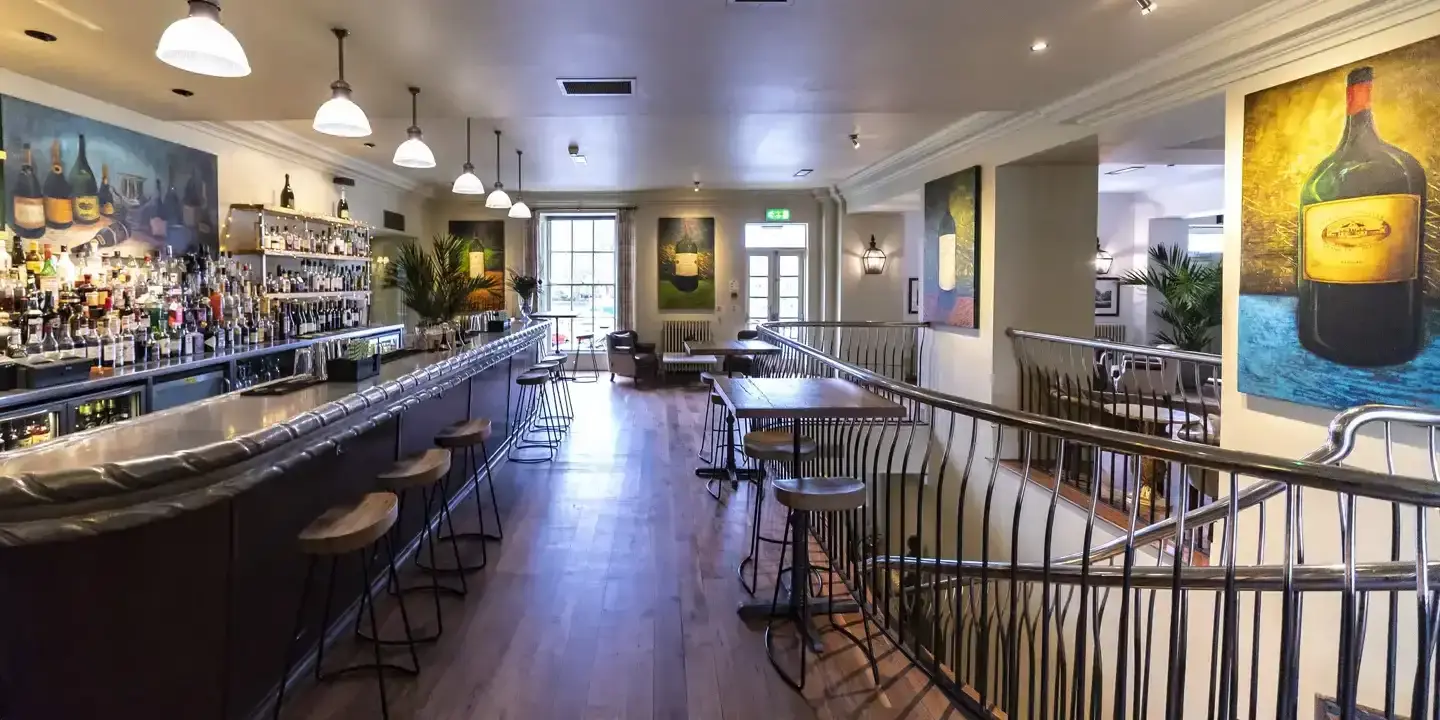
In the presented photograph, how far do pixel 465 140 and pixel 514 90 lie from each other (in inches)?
124

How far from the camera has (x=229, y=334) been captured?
616cm

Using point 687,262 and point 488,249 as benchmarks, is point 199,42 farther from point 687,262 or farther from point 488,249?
point 488,249

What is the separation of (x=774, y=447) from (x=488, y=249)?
31.5 feet

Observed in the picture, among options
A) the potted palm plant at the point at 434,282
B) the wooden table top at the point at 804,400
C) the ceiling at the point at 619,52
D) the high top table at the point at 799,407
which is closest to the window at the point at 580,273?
the potted palm plant at the point at 434,282

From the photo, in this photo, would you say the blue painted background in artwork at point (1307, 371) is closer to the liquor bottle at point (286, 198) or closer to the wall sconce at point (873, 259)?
the wall sconce at point (873, 259)

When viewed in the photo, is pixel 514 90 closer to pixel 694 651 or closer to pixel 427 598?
pixel 427 598

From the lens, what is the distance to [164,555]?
6.82 ft

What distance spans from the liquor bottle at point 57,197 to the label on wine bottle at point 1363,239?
759 centimetres

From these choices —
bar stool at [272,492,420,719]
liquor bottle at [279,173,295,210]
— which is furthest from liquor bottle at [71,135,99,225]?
bar stool at [272,492,420,719]

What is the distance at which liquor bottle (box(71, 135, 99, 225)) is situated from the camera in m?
5.07

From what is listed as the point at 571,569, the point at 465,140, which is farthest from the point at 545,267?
the point at 571,569

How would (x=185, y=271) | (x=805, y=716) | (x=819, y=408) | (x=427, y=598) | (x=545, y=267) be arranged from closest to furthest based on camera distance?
1. (x=805, y=716)
2. (x=819, y=408)
3. (x=427, y=598)
4. (x=185, y=271)
5. (x=545, y=267)

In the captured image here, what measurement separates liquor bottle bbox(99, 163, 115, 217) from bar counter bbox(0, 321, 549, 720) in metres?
3.76

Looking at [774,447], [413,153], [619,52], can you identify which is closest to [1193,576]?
[774,447]
